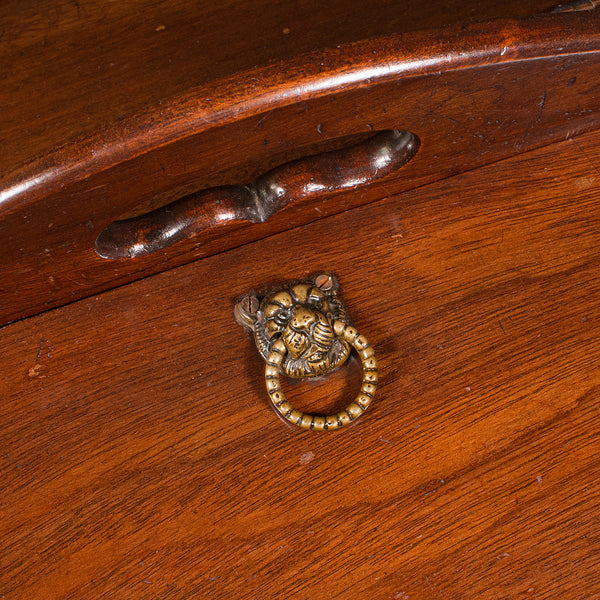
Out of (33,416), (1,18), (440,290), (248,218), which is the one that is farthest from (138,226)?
(1,18)

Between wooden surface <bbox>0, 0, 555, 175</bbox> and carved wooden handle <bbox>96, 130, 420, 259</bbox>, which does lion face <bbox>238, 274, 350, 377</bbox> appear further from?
wooden surface <bbox>0, 0, 555, 175</bbox>

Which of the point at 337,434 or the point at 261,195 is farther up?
the point at 261,195

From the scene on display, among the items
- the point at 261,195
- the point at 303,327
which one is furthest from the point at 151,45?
the point at 303,327

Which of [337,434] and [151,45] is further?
[151,45]

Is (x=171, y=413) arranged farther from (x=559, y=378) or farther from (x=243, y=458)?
(x=559, y=378)

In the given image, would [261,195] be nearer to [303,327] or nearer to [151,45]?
[303,327]

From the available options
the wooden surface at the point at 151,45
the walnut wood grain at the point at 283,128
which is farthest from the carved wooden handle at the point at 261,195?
the wooden surface at the point at 151,45

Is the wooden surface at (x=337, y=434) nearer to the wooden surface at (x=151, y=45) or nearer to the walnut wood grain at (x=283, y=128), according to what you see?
the walnut wood grain at (x=283, y=128)
